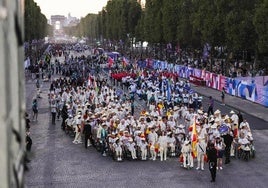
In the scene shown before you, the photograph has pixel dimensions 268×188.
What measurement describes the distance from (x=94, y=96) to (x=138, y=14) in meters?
69.8

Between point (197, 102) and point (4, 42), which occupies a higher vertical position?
point (4, 42)

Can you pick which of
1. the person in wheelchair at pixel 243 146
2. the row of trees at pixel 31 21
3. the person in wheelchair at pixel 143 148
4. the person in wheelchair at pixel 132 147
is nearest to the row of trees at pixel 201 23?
the row of trees at pixel 31 21

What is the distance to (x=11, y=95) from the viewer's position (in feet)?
7.98

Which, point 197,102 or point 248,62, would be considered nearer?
point 197,102

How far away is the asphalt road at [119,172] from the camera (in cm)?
1539

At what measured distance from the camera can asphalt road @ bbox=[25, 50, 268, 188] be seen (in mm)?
15391

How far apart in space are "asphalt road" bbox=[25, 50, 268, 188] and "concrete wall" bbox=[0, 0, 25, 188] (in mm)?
11413

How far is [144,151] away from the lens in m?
18.4

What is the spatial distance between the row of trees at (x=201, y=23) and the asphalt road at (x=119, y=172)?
20.2 metres

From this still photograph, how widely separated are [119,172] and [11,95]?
14637 mm

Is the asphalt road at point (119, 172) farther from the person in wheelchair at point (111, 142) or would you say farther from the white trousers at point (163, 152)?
the person in wheelchair at point (111, 142)

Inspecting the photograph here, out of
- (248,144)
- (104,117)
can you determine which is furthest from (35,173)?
(248,144)

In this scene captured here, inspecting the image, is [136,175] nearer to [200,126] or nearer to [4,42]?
[200,126]

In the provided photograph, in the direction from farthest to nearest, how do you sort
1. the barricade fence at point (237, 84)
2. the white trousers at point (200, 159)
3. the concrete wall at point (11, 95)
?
the barricade fence at point (237, 84) → the white trousers at point (200, 159) → the concrete wall at point (11, 95)
